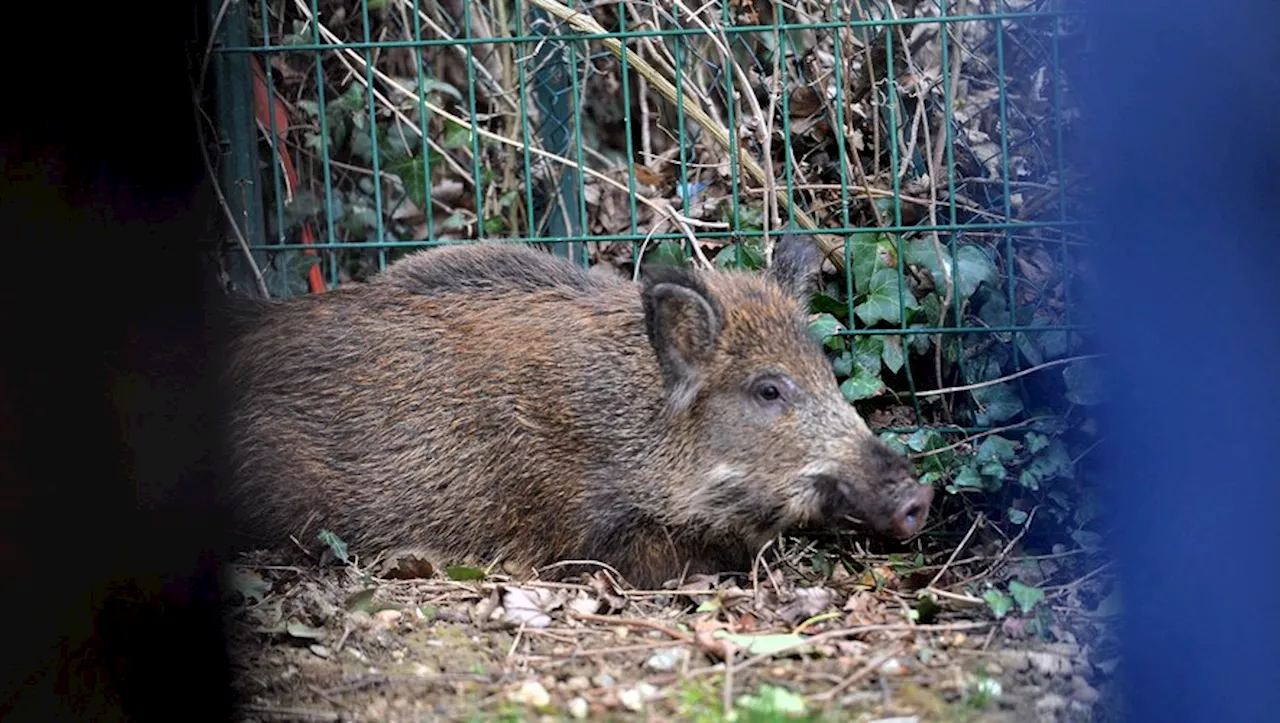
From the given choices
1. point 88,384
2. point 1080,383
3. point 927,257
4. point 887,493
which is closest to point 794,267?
point 927,257

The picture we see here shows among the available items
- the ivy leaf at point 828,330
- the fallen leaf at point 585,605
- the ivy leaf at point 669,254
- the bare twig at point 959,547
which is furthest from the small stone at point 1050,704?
the ivy leaf at point 669,254

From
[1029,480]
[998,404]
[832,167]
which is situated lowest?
[1029,480]

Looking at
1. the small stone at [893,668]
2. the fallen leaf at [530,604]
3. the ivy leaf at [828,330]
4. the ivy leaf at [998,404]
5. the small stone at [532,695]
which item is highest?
the ivy leaf at [828,330]

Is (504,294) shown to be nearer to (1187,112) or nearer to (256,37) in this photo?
(256,37)

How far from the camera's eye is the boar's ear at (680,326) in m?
4.96

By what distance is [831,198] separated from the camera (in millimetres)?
6281

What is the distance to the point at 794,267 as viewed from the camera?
538 centimetres

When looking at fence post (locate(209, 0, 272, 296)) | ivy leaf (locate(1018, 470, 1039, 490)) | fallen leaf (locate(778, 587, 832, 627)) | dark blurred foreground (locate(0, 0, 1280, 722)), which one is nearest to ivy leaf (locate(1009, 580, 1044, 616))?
fallen leaf (locate(778, 587, 832, 627))

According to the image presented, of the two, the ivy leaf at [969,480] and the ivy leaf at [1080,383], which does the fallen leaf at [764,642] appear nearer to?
the ivy leaf at [969,480]

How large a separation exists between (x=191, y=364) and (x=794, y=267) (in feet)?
7.64

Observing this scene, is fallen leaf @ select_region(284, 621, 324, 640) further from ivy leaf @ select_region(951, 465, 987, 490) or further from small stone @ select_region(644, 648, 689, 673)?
ivy leaf @ select_region(951, 465, 987, 490)

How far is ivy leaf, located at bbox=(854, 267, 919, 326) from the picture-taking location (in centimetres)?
581

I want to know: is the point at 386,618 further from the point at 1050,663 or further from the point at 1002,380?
the point at 1002,380

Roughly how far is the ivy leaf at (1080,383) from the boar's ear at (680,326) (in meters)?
1.44
